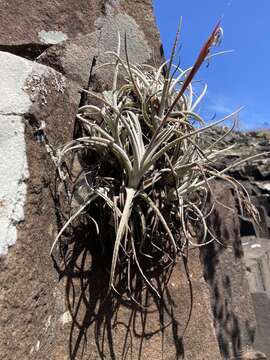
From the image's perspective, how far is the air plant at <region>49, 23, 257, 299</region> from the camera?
159 cm

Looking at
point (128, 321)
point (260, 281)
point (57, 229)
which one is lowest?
point (128, 321)

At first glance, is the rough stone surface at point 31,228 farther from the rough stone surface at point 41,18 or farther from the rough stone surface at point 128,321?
the rough stone surface at point 41,18

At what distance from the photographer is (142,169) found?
1596 millimetres

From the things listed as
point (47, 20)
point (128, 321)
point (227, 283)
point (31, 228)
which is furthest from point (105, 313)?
point (47, 20)

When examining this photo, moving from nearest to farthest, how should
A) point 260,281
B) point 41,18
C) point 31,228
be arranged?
point 31,228, point 41,18, point 260,281

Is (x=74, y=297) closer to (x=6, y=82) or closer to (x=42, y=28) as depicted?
(x=6, y=82)

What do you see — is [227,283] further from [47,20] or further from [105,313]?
[47,20]

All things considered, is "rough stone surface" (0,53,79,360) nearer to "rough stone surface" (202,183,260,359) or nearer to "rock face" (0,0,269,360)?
"rock face" (0,0,269,360)

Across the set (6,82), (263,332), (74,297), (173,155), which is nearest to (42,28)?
(6,82)

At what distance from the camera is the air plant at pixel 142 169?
5.21 ft

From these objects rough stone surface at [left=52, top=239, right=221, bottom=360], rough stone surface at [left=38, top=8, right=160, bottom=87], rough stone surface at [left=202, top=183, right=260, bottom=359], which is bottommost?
rough stone surface at [left=52, top=239, right=221, bottom=360]

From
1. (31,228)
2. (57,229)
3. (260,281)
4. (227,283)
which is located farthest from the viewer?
(260,281)

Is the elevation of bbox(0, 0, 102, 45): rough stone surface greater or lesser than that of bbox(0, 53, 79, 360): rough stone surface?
greater

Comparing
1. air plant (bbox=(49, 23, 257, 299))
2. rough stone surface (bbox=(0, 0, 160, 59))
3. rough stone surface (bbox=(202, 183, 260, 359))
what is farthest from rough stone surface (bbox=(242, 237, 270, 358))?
rough stone surface (bbox=(0, 0, 160, 59))
